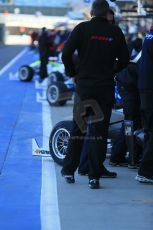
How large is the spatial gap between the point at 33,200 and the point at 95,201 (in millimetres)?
624

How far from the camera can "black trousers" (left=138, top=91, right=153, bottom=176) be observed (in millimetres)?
6531

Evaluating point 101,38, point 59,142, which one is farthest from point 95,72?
point 59,142

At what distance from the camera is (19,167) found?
7590mm

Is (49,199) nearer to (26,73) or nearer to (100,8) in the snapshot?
(100,8)

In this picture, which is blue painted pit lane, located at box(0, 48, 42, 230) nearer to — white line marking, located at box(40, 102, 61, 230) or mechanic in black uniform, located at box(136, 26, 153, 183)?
white line marking, located at box(40, 102, 61, 230)

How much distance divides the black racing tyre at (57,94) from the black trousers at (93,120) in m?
7.20

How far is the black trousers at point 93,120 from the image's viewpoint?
6.34 m

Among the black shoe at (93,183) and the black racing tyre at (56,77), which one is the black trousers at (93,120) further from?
the black racing tyre at (56,77)

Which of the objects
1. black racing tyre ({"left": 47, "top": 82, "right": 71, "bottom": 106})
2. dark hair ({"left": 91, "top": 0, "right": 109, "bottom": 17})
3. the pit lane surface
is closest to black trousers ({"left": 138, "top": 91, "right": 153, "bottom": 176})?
the pit lane surface

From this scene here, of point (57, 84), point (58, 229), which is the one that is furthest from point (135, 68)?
point (57, 84)

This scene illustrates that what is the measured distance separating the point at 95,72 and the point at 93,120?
51 cm

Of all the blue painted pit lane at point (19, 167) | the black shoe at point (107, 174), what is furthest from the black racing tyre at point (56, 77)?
the black shoe at point (107, 174)

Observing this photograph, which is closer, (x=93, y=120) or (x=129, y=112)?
(x=93, y=120)

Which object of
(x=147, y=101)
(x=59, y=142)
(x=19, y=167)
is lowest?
(x=19, y=167)
